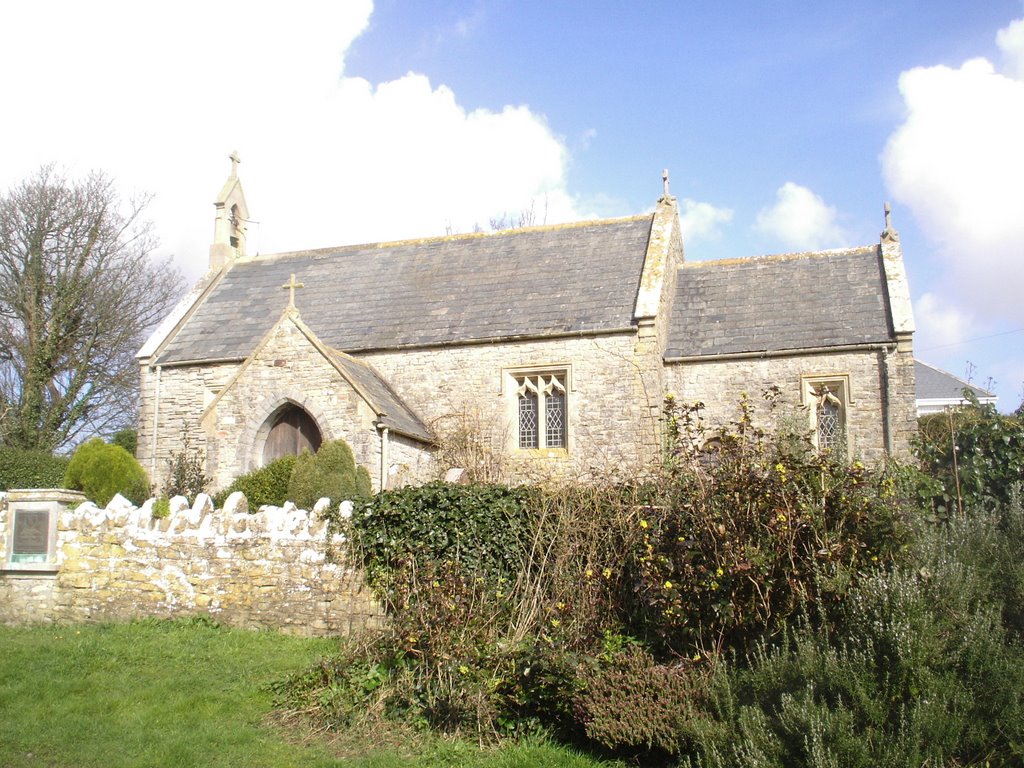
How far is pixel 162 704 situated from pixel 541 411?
11.3 metres

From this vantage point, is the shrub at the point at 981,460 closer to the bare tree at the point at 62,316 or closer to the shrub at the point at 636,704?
the shrub at the point at 636,704

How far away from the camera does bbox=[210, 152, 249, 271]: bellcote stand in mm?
24328

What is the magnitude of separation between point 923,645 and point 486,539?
5.07 metres

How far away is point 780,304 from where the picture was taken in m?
19.1

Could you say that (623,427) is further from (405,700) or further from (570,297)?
(405,700)

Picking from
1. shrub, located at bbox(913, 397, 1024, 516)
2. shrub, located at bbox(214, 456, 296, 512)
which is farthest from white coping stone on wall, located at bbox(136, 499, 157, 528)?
shrub, located at bbox(913, 397, 1024, 516)

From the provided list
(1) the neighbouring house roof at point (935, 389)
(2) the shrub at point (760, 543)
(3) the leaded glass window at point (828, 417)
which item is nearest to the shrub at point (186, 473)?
(2) the shrub at point (760, 543)

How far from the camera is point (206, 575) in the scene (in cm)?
1055

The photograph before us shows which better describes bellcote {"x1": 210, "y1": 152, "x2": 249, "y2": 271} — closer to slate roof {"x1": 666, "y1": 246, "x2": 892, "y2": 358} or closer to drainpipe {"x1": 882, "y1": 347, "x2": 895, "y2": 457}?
slate roof {"x1": 666, "y1": 246, "x2": 892, "y2": 358}

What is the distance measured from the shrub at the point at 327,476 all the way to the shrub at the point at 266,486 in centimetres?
76

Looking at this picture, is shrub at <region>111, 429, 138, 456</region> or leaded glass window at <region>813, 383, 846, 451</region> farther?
shrub at <region>111, 429, 138, 456</region>

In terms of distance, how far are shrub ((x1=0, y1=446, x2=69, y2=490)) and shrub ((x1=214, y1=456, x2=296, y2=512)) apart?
8060 millimetres

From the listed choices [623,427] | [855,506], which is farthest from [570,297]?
[855,506]

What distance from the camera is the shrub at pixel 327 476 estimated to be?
45.8 feet
